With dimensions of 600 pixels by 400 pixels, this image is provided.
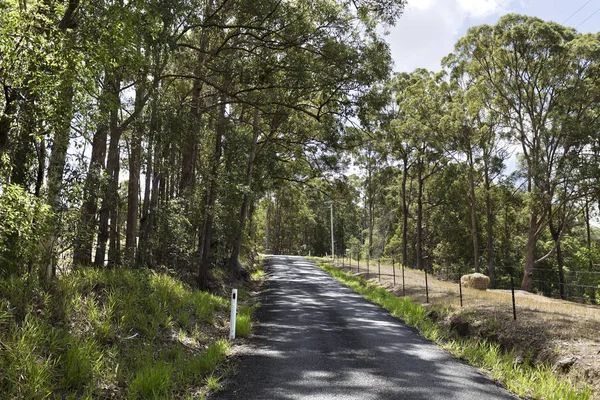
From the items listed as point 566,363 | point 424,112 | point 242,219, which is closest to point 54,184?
point 566,363

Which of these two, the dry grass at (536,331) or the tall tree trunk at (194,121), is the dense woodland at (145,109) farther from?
the dry grass at (536,331)

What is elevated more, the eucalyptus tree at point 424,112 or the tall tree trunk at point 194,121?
the eucalyptus tree at point 424,112

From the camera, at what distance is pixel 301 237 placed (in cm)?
8575

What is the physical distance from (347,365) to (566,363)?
3352 mm

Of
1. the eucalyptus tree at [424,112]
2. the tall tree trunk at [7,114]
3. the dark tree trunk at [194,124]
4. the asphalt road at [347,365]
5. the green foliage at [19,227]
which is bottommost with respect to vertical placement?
the asphalt road at [347,365]

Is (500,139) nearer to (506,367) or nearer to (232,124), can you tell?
(232,124)

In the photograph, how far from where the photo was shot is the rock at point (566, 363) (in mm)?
6371

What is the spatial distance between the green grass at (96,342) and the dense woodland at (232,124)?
2.69 ft

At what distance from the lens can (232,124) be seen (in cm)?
1650

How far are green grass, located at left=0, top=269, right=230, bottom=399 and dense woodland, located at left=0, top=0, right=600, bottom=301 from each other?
0.82 meters

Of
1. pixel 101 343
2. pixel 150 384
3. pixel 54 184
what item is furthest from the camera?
pixel 54 184

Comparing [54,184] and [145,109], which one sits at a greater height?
[145,109]

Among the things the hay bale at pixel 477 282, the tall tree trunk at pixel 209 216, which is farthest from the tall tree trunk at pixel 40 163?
the hay bale at pixel 477 282

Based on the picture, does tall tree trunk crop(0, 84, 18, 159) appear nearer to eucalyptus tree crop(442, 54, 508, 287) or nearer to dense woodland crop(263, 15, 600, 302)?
dense woodland crop(263, 15, 600, 302)
